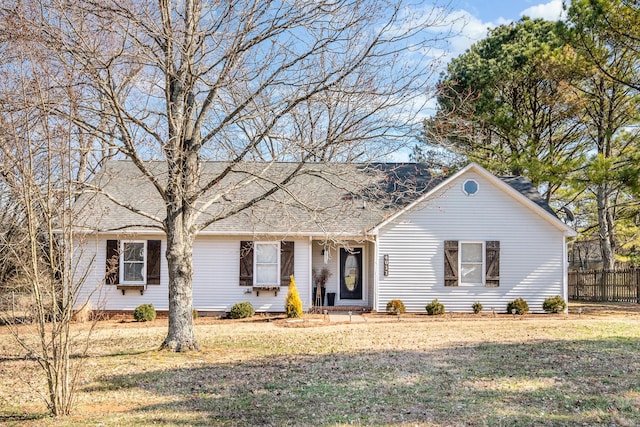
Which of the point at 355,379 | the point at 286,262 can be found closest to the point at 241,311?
the point at 286,262

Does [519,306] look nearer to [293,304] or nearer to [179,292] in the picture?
[293,304]

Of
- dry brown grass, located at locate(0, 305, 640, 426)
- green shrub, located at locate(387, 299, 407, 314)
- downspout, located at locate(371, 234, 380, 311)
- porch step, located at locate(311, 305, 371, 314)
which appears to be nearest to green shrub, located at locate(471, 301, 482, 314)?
green shrub, located at locate(387, 299, 407, 314)

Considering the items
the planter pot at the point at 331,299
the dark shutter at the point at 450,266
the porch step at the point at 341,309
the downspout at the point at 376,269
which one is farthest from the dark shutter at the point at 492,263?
the planter pot at the point at 331,299

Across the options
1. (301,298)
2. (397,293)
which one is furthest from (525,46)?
(301,298)

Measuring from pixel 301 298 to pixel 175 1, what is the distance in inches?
414

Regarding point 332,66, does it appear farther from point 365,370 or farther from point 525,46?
point 525,46

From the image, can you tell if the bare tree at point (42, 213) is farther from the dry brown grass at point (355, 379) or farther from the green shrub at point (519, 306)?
the green shrub at point (519, 306)

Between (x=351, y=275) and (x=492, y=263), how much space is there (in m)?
4.74

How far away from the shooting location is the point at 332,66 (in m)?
10.1

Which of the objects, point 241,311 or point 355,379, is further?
point 241,311

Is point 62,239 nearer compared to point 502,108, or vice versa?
point 62,239

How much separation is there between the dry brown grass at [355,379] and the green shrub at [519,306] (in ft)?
12.4

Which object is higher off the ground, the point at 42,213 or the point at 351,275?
the point at 42,213

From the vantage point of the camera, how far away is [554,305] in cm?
1839
